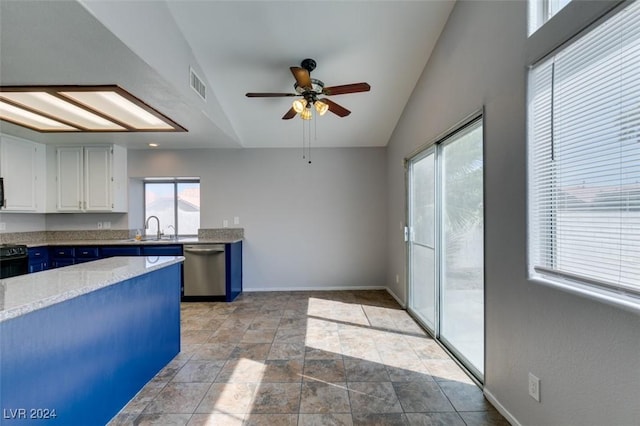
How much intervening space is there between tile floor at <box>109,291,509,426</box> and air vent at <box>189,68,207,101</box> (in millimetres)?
2631

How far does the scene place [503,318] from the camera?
1.96 meters

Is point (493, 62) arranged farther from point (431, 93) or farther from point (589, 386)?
point (589, 386)

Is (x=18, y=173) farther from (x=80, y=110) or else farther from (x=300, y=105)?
(x=300, y=105)

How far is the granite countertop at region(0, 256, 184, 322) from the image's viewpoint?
50.9 inches

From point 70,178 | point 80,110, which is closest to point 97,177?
point 70,178

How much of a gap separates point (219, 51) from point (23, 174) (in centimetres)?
350

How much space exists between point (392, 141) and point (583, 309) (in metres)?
3.81

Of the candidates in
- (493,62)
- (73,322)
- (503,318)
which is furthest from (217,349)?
(493,62)

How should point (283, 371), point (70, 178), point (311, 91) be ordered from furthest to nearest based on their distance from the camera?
point (70, 178) < point (311, 91) < point (283, 371)

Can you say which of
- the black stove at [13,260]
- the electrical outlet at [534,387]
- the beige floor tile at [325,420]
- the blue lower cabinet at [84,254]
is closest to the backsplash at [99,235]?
the blue lower cabinet at [84,254]

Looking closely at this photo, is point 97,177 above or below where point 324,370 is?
above

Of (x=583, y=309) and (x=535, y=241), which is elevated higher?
(x=535, y=241)

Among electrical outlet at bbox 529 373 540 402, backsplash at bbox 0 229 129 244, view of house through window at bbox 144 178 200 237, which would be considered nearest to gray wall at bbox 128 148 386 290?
view of house through window at bbox 144 178 200 237

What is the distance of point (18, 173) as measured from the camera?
4125 millimetres
